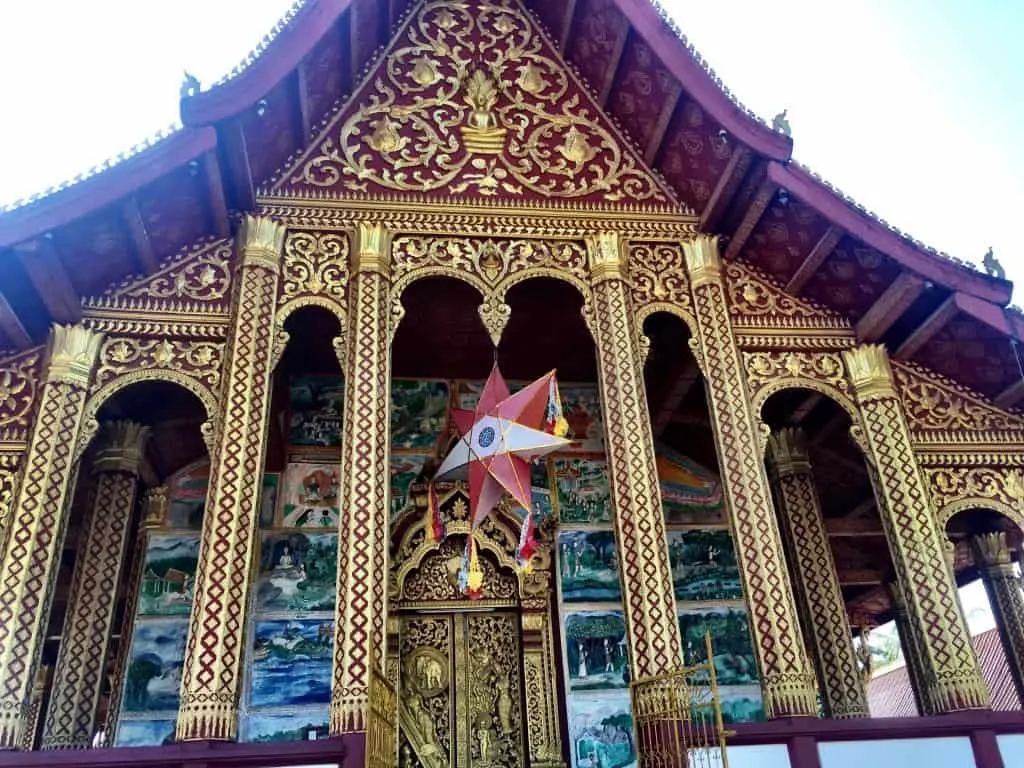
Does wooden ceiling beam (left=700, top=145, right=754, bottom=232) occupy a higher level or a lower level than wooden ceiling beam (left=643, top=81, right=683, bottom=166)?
lower

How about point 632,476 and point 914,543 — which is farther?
point 914,543

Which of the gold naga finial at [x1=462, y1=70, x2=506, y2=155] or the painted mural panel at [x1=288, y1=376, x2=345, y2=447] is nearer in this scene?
the gold naga finial at [x1=462, y1=70, x2=506, y2=155]

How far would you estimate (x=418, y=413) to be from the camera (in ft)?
30.8

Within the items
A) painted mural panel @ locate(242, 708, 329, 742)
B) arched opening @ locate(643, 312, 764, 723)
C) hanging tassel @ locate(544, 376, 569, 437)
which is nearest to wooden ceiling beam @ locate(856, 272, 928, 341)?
arched opening @ locate(643, 312, 764, 723)

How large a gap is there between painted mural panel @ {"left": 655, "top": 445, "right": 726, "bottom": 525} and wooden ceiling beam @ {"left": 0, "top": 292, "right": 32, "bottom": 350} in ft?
19.9

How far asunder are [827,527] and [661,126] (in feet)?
15.1

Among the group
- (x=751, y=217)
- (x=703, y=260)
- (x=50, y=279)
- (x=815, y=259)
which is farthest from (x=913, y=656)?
(x=50, y=279)

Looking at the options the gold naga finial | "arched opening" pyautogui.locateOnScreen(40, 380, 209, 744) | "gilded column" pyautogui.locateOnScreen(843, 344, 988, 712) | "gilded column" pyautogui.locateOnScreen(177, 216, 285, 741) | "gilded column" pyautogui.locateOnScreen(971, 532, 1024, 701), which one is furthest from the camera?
"gilded column" pyautogui.locateOnScreen(971, 532, 1024, 701)

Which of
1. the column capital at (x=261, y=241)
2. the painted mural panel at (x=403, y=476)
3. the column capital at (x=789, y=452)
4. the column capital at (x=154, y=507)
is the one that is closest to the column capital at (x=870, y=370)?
the column capital at (x=789, y=452)

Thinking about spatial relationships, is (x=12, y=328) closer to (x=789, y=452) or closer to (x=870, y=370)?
(x=870, y=370)

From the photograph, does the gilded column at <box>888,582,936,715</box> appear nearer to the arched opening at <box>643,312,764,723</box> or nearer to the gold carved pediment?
the arched opening at <box>643,312,764,723</box>

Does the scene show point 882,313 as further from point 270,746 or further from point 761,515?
point 270,746

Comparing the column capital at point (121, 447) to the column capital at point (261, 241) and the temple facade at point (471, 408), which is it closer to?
the temple facade at point (471, 408)

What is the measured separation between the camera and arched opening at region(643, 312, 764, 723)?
339 inches
